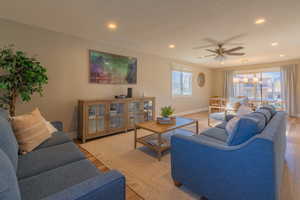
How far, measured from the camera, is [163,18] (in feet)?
7.48

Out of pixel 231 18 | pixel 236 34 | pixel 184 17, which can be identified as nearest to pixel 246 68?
pixel 236 34

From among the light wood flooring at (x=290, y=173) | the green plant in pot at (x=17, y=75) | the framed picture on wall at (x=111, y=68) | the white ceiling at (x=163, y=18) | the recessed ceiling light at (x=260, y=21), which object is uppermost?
the white ceiling at (x=163, y=18)

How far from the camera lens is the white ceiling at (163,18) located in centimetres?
191

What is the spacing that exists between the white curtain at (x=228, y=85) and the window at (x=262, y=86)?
19 cm

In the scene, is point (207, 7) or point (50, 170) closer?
point (50, 170)

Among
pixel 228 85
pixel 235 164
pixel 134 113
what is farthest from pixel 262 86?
pixel 235 164

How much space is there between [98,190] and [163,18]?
241 cm

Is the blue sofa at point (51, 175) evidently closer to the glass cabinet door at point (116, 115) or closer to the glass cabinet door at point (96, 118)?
the glass cabinet door at point (96, 118)

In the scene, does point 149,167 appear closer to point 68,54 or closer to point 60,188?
point 60,188

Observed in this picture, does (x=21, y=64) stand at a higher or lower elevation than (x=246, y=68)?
lower

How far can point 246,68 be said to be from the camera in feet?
20.6

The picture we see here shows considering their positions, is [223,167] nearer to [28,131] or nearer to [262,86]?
[28,131]

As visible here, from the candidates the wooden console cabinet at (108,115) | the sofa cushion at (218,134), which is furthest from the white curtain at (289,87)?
the wooden console cabinet at (108,115)

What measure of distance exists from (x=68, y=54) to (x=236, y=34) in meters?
3.50
